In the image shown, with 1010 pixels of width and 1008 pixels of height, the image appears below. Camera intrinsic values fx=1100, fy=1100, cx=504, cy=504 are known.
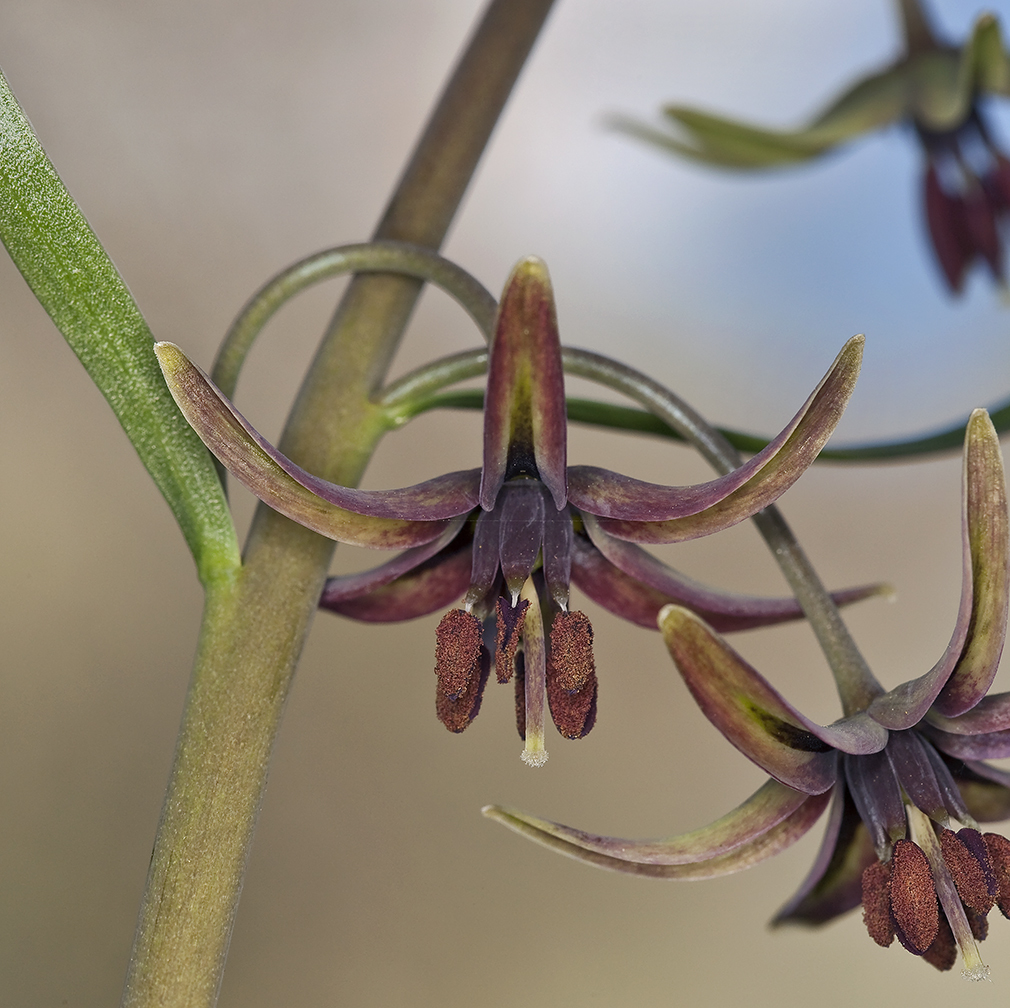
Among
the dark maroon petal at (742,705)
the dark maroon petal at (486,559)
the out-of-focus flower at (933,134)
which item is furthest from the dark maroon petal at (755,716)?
the out-of-focus flower at (933,134)

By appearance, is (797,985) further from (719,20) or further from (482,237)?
(719,20)

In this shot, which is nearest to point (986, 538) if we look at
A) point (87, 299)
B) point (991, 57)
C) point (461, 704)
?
point (461, 704)

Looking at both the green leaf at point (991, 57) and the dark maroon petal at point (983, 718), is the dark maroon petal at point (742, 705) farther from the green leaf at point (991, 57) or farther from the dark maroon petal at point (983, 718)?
the green leaf at point (991, 57)

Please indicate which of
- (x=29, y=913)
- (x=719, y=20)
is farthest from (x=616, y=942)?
(x=719, y=20)

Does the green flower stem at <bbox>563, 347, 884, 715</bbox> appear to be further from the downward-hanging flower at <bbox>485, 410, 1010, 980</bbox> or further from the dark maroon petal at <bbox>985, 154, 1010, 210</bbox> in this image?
the dark maroon petal at <bbox>985, 154, 1010, 210</bbox>

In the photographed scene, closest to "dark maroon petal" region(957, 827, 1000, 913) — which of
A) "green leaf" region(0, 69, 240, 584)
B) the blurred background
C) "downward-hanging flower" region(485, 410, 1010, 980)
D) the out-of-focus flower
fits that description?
"downward-hanging flower" region(485, 410, 1010, 980)

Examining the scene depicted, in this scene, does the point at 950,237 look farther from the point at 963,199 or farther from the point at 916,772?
the point at 916,772
